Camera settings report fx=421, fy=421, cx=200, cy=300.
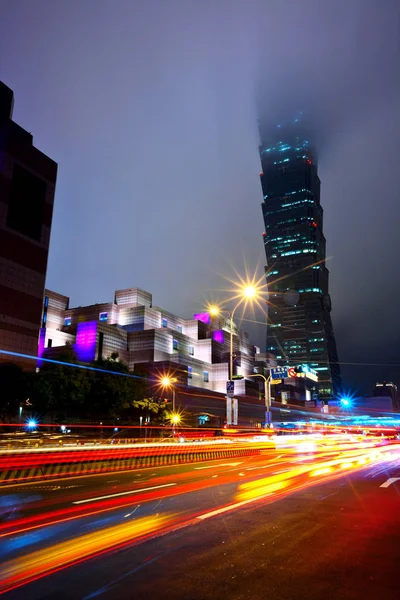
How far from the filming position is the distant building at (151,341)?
293 ft

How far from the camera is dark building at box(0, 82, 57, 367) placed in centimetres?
5688

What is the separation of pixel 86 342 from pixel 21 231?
33932 mm

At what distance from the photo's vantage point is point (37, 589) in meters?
5.02

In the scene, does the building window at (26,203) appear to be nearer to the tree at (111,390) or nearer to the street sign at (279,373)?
the tree at (111,390)

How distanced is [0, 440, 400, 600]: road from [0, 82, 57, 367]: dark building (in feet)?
158

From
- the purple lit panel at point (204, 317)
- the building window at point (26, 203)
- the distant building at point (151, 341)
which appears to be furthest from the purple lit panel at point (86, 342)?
the purple lit panel at point (204, 317)

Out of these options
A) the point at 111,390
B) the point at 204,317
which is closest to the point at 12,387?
the point at 111,390

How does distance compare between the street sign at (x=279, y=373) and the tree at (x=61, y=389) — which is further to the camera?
the tree at (x=61, y=389)

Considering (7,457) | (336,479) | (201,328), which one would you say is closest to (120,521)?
(336,479)

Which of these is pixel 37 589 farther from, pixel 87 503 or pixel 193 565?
pixel 87 503

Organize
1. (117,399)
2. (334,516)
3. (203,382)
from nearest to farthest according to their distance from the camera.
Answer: (334,516), (117,399), (203,382)

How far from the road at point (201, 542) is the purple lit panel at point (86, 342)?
77.3 meters

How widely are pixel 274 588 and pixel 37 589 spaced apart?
2.83 meters

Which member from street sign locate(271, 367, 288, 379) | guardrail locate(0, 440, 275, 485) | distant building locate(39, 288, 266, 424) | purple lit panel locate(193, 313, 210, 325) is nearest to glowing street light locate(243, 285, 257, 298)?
street sign locate(271, 367, 288, 379)
